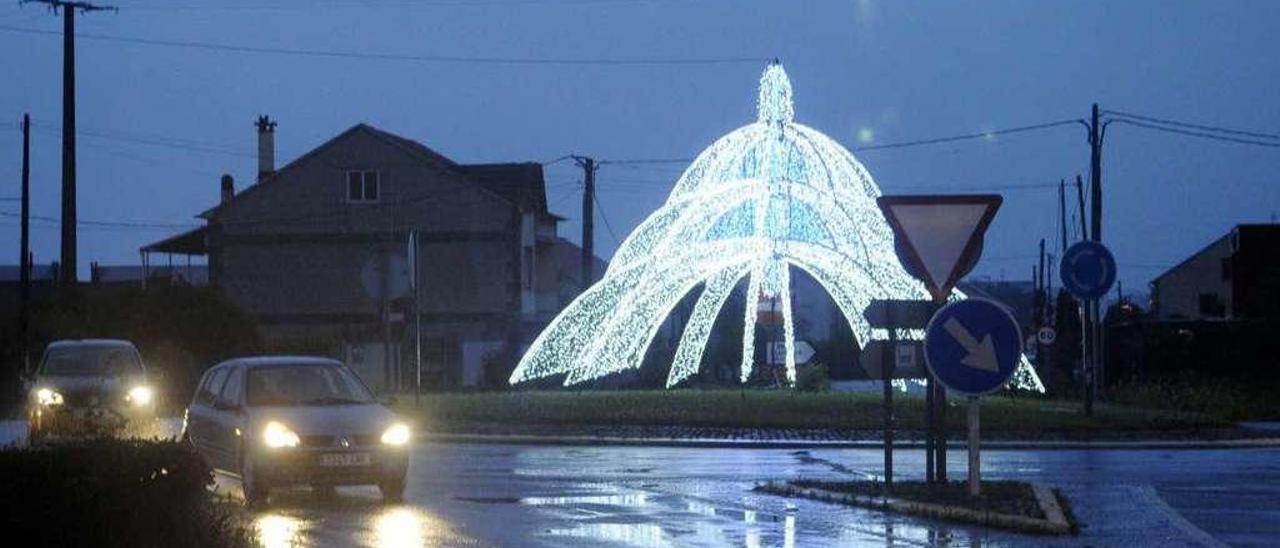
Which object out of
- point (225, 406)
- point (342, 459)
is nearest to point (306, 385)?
point (225, 406)

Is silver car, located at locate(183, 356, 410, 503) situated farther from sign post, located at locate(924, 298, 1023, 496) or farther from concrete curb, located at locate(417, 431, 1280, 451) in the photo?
concrete curb, located at locate(417, 431, 1280, 451)

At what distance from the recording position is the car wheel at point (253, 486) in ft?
61.4

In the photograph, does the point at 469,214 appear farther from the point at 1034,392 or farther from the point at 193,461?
the point at 193,461

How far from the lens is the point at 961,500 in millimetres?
17516

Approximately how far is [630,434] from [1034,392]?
18.4 meters

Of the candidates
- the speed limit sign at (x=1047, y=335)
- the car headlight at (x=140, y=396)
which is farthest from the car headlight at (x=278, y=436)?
the speed limit sign at (x=1047, y=335)

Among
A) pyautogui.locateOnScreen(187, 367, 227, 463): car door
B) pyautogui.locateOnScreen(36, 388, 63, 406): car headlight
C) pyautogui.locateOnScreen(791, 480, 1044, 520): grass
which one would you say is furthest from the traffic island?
pyautogui.locateOnScreen(36, 388, 63, 406): car headlight

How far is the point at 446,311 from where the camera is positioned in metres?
64.7

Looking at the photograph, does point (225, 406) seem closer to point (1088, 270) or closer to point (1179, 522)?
point (1179, 522)

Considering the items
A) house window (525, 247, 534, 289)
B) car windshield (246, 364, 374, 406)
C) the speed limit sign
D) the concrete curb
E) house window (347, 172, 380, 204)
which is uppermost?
house window (347, 172, 380, 204)

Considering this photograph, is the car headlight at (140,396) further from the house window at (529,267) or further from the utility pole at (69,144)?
the house window at (529,267)

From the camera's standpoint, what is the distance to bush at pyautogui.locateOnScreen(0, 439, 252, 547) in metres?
11.1

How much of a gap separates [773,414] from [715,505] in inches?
647

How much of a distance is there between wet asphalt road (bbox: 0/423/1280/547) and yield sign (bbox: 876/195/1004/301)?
2.30 meters
